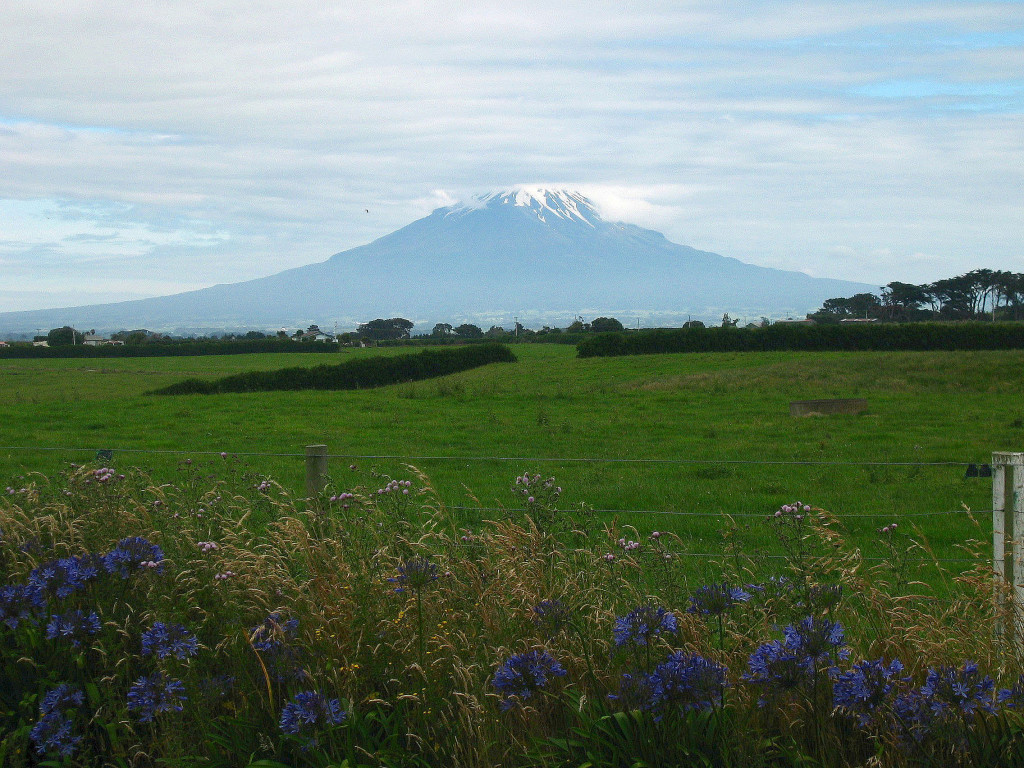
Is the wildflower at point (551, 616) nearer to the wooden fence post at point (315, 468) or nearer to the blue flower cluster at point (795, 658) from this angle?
the blue flower cluster at point (795, 658)

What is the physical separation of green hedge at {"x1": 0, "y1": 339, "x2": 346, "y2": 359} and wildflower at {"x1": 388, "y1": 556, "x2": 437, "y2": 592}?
6246cm

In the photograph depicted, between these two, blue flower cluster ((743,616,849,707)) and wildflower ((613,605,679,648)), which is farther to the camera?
wildflower ((613,605,679,648))

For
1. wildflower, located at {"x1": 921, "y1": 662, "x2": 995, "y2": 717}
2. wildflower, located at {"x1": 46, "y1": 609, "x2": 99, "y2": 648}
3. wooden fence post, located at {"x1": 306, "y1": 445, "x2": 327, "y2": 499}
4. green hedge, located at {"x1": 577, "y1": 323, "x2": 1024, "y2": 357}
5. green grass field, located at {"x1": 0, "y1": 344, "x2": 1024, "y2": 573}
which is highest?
green hedge, located at {"x1": 577, "y1": 323, "x2": 1024, "y2": 357}

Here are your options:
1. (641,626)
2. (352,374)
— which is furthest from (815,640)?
(352,374)

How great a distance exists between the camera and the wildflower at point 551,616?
399cm

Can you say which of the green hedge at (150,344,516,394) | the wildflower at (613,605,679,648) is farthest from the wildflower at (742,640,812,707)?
the green hedge at (150,344,516,394)

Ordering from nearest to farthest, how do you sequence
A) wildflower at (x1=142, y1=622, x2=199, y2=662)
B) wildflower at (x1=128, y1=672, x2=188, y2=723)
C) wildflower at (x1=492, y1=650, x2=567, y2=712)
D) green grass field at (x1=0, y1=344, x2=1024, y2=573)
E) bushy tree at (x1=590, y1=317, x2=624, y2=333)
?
wildflower at (x1=492, y1=650, x2=567, y2=712)
wildflower at (x1=128, y1=672, x2=188, y2=723)
wildflower at (x1=142, y1=622, x2=199, y2=662)
green grass field at (x1=0, y1=344, x2=1024, y2=573)
bushy tree at (x1=590, y1=317, x2=624, y2=333)

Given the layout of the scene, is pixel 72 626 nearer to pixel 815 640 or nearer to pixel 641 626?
pixel 641 626

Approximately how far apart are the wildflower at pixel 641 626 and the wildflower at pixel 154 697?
1839 millimetres

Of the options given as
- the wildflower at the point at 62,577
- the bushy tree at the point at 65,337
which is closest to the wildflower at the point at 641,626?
the wildflower at the point at 62,577

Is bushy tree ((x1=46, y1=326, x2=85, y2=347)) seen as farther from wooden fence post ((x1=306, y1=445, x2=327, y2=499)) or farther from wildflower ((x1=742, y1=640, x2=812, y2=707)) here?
wildflower ((x1=742, y1=640, x2=812, y2=707))

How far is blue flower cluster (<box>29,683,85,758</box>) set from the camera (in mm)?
3838

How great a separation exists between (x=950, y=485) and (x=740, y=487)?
9.03ft

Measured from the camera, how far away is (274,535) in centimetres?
501
